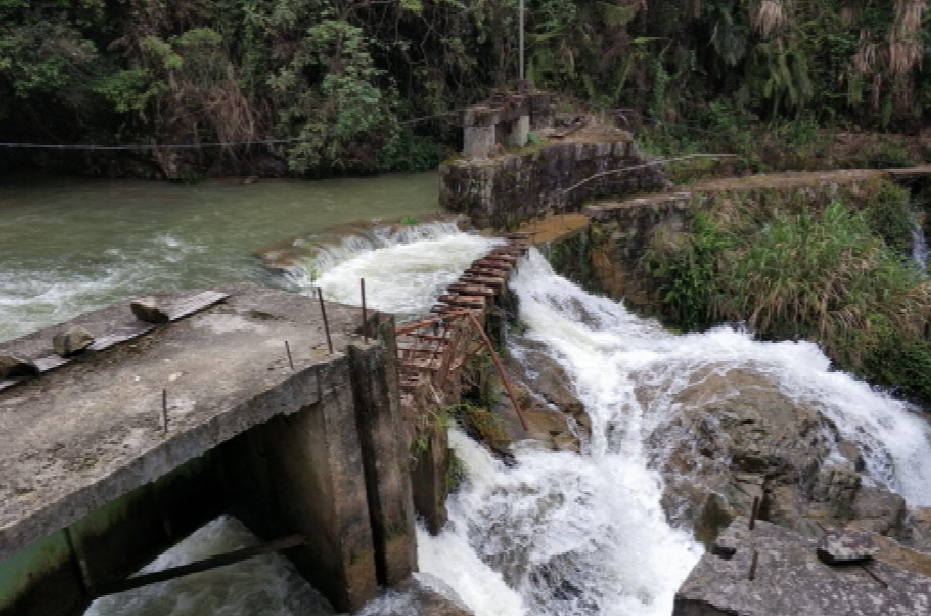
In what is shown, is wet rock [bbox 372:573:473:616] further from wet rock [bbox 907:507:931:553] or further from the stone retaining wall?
the stone retaining wall

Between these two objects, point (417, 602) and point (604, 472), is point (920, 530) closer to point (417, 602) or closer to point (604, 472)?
point (604, 472)

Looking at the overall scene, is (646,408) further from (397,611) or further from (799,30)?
(799,30)

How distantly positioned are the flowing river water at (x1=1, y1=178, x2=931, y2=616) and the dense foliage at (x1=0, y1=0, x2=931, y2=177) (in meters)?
4.67

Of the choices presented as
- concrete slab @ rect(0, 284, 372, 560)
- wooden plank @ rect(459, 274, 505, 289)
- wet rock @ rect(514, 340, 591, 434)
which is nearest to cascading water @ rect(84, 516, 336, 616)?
concrete slab @ rect(0, 284, 372, 560)

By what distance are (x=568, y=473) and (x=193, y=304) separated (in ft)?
11.8

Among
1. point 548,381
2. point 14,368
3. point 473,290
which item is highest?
point 14,368

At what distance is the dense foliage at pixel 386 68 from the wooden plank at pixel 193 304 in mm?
8580

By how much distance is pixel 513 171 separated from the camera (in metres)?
11.2

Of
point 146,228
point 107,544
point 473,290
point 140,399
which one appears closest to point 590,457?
point 473,290

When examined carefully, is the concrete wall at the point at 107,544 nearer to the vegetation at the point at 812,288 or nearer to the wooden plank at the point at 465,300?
the wooden plank at the point at 465,300

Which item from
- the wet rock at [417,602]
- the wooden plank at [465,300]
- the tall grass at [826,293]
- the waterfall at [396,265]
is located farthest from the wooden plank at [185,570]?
the tall grass at [826,293]

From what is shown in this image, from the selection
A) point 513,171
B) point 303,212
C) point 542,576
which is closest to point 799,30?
point 513,171

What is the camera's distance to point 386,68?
15312 mm

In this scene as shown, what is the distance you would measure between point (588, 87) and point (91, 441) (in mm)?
14362
